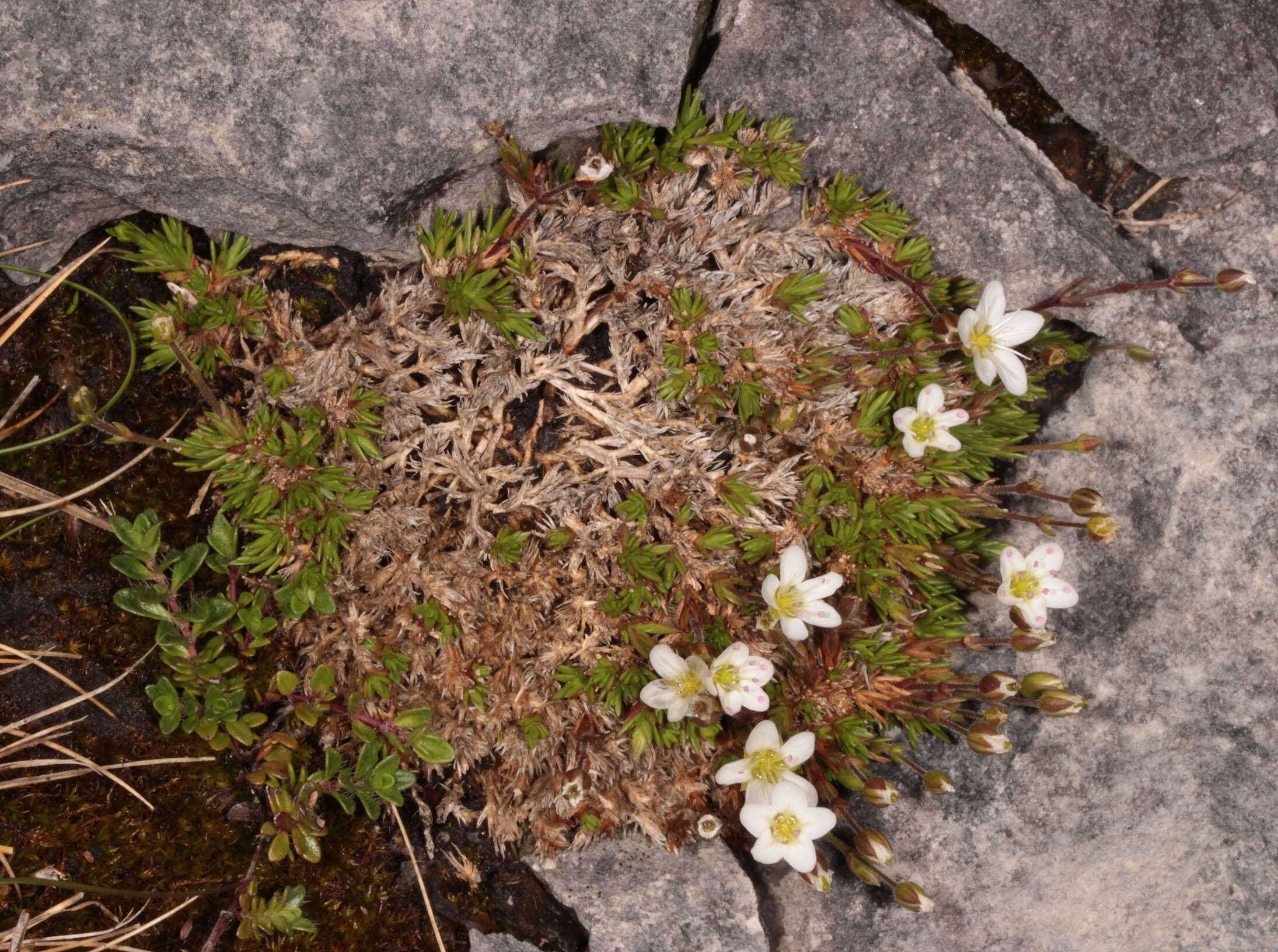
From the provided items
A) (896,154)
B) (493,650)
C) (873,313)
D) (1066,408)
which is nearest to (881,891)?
(493,650)

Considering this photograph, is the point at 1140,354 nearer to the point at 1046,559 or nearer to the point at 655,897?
the point at 1046,559

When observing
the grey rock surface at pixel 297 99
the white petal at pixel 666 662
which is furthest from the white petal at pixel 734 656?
the grey rock surface at pixel 297 99

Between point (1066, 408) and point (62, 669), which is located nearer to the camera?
point (62, 669)

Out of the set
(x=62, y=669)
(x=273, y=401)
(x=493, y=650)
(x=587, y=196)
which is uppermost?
(x=587, y=196)

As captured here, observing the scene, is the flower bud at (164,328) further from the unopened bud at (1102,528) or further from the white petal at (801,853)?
the unopened bud at (1102,528)

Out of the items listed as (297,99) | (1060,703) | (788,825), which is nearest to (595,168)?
(297,99)

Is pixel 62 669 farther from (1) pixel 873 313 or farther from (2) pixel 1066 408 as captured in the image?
(2) pixel 1066 408
